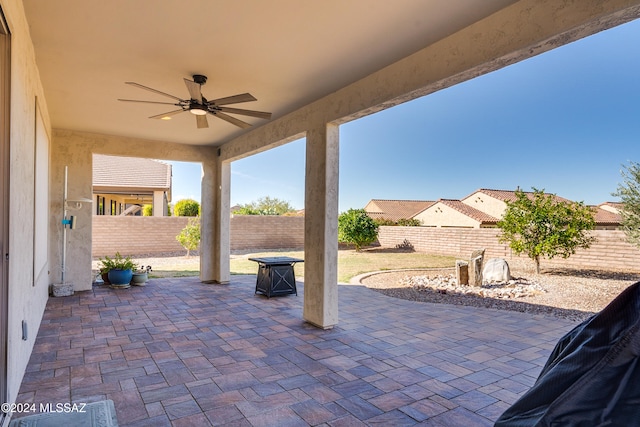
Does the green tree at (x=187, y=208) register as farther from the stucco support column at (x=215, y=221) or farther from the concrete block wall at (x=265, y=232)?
the stucco support column at (x=215, y=221)

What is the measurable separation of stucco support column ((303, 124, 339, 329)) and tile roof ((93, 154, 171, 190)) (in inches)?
454

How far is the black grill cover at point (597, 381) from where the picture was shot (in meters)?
0.82

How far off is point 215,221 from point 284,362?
4.73m

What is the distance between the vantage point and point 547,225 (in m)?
8.01

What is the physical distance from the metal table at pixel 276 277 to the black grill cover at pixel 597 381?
5189 mm

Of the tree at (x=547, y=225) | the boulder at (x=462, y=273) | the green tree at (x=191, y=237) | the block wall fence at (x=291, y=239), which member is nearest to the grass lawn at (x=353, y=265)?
the green tree at (x=191, y=237)

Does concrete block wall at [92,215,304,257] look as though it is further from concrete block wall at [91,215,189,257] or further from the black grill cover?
the black grill cover

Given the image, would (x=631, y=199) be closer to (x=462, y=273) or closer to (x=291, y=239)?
(x=462, y=273)

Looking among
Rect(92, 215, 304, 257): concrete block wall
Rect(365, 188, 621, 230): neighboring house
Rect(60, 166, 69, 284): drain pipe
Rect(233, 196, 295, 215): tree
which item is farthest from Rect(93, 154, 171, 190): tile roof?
Rect(233, 196, 295, 215): tree

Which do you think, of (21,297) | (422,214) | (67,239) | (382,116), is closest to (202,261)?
(67,239)

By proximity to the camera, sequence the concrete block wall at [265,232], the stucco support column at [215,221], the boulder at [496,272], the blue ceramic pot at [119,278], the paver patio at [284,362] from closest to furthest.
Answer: the paver patio at [284,362], the blue ceramic pot at [119,278], the stucco support column at [215,221], the boulder at [496,272], the concrete block wall at [265,232]

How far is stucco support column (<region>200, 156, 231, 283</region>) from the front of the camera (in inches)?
289

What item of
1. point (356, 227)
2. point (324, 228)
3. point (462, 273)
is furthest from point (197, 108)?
point (356, 227)

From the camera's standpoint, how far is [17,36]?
2418 millimetres
